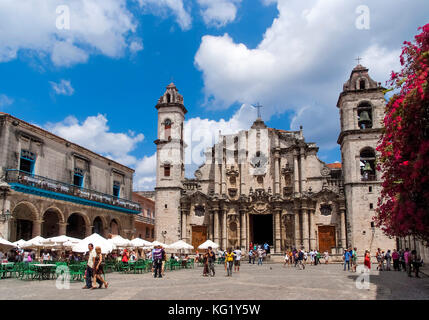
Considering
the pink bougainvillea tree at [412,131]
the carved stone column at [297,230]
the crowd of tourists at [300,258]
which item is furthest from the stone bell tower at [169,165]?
the pink bougainvillea tree at [412,131]

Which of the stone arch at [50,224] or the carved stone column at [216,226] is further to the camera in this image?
the carved stone column at [216,226]

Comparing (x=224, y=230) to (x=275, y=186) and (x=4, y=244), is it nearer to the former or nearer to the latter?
(x=275, y=186)

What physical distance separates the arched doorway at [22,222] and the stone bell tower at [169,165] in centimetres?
1226

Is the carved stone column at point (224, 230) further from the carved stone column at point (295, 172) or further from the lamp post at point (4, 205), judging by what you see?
the lamp post at point (4, 205)

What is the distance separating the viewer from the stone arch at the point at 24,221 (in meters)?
24.9

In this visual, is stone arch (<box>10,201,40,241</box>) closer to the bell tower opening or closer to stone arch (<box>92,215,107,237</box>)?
stone arch (<box>92,215,107,237</box>)

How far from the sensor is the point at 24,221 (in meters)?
27.2

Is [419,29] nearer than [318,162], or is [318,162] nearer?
[419,29]

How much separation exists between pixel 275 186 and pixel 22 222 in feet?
70.6

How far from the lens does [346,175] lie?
33.8 metres

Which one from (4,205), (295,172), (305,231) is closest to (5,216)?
(4,205)
